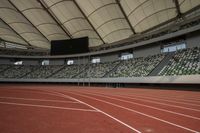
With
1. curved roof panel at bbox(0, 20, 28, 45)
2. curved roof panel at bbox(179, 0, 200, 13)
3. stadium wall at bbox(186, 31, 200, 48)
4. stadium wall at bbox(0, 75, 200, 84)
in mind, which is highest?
curved roof panel at bbox(179, 0, 200, 13)

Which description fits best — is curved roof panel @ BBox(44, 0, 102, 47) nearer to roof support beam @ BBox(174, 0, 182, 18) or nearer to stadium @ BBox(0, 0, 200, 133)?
stadium @ BBox(0, 0, 200, 133)

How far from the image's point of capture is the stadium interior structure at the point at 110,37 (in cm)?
2644

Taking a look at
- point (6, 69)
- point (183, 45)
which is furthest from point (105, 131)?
point (6, 69)

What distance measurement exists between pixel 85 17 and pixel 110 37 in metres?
8.48

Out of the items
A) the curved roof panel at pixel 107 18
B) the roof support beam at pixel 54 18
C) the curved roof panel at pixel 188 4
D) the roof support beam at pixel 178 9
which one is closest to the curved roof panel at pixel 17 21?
the roof support beam at pixel 54 18

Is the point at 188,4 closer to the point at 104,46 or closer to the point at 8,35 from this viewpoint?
the point at 104,46

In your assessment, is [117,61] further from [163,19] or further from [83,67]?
[163,19]

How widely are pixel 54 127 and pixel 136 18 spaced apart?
29.0m

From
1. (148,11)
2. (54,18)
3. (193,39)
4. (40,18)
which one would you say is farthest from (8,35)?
(193,39)

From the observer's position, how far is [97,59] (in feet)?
145

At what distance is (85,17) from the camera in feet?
104

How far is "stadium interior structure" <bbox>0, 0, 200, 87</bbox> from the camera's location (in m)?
26.4

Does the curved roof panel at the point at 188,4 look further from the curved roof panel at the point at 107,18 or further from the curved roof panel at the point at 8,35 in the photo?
the curved roof panel at the point at 8,35

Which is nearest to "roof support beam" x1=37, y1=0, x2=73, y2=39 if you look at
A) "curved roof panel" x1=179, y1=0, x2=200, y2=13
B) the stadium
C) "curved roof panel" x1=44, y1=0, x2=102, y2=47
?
the stadium
